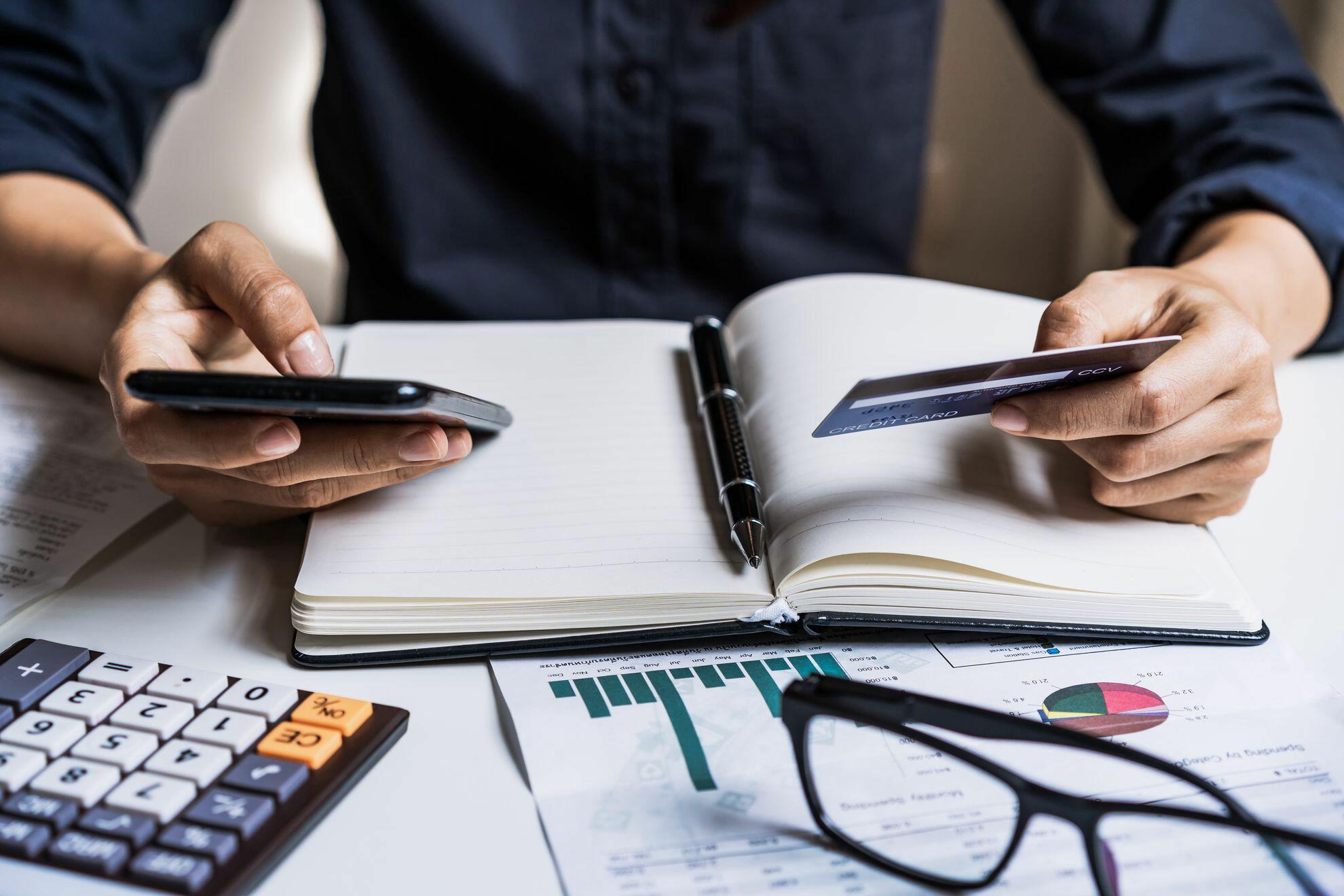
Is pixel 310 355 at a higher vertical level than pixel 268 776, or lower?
higher

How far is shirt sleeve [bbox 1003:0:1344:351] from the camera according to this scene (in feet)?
2.34

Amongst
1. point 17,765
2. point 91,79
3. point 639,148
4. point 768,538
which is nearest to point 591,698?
point 768,538

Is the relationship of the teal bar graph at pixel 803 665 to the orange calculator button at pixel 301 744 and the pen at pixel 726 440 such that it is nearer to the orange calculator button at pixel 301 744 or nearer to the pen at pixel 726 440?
the pen at pixel 726 440

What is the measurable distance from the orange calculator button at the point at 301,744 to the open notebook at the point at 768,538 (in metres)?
0.06

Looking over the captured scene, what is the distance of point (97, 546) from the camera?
53 cm

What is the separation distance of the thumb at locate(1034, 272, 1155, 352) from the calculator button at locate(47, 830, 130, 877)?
44cm

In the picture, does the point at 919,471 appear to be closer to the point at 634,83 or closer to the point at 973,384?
the point at 973,384

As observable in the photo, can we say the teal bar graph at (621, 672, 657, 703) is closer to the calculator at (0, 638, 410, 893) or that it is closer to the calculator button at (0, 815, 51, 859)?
the calculator at (0, 638, 410, 893)

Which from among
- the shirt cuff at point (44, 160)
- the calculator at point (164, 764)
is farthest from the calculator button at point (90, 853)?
the shirt cuff at point (44, 160)

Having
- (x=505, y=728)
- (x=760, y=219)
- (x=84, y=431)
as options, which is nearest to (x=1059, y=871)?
(x=505, y=728)

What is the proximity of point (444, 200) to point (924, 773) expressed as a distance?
0.69 meters

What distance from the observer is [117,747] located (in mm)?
373

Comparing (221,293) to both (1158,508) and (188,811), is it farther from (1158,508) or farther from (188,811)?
(1158,508)

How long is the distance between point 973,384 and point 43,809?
1.30 feet
